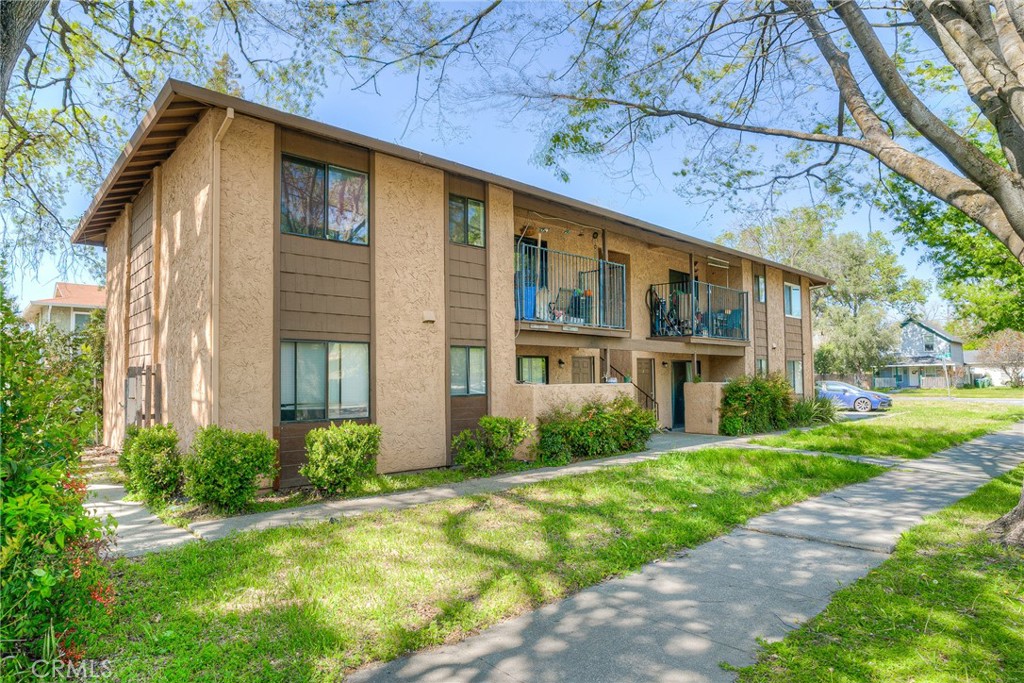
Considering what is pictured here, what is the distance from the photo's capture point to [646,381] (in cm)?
1809

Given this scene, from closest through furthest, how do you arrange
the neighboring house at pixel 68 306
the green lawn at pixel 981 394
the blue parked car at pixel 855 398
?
the neighboring house at pixel 68 306, the blue parked car at pixel 855 398, the green lawn at pixel 981 394

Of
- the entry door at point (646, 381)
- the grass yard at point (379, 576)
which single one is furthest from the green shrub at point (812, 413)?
the grass yard at point (379, 576)

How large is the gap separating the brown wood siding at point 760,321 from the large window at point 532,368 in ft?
32.3

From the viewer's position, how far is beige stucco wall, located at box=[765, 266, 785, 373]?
71.9 feet

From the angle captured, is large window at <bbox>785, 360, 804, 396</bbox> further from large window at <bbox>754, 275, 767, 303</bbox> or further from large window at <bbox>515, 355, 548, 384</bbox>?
large window at <bbox>515, 355, 548, 384</bbox>

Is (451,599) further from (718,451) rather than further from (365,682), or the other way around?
(718,451)

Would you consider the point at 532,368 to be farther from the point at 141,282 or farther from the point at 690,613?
the point at 690,613

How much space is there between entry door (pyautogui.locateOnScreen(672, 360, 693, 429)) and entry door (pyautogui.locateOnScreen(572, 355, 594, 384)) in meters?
4.45

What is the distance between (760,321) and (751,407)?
A: 6.04 m

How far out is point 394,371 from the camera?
404 inches

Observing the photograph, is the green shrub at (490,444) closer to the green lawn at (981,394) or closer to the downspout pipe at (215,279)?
the downspout pipe at (215,279)

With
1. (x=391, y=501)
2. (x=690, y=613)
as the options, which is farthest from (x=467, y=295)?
(x=690, y=613)

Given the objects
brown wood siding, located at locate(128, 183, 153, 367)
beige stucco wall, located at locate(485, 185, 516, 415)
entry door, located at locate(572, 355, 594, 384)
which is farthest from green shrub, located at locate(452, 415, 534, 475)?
brown wood siding, located at locate(128, 183, 153, 367)

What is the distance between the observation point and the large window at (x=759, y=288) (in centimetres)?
2142
